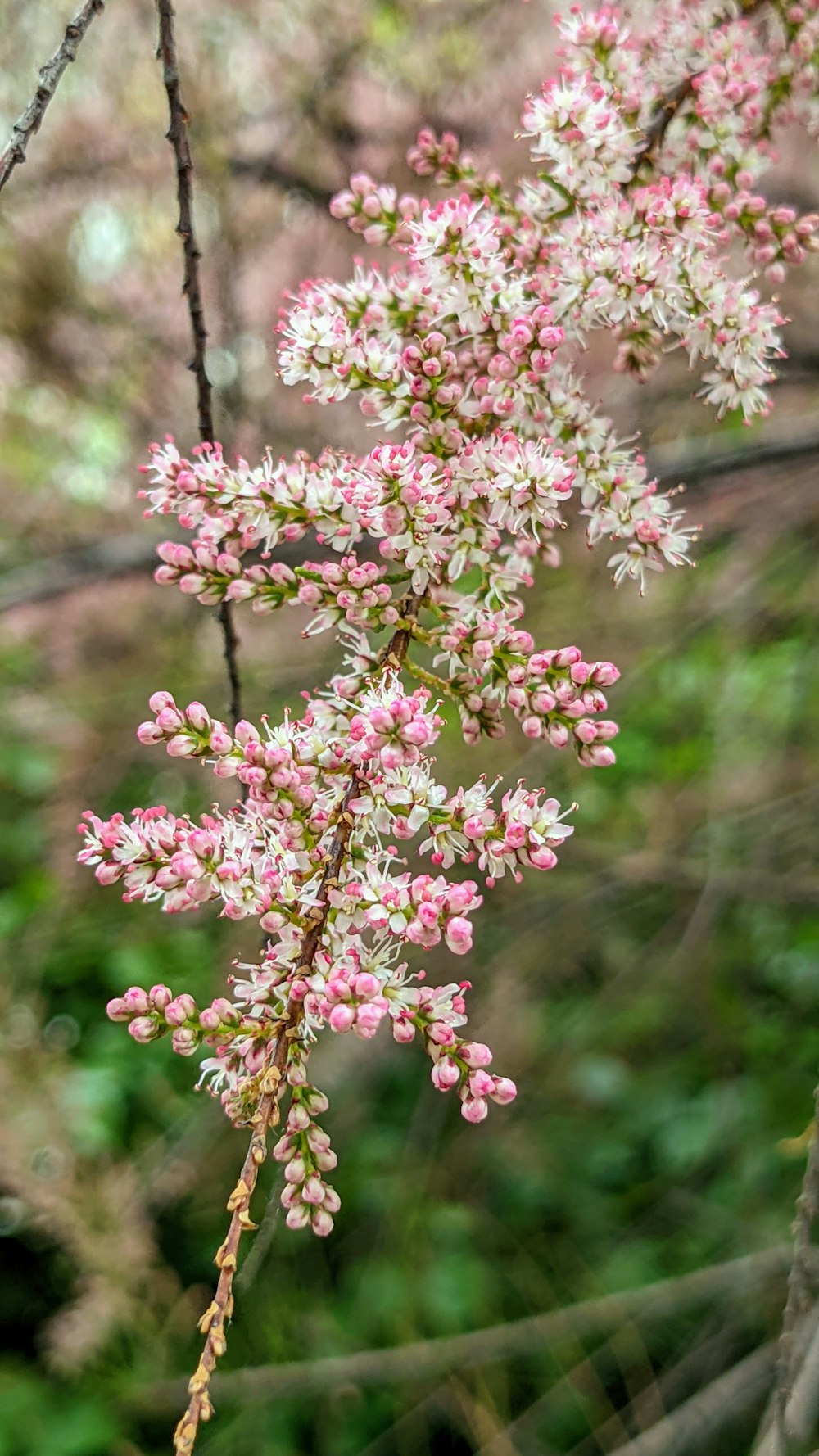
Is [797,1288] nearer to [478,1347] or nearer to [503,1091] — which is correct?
[503,1091]

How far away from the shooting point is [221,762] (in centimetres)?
83

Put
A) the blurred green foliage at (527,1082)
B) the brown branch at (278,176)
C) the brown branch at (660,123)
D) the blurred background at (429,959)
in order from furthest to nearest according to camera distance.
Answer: the brown branch at (278,176)
the blurred green foliage at (527,1082)
the blurred background at (429,959)
the brown branch at (660,123)

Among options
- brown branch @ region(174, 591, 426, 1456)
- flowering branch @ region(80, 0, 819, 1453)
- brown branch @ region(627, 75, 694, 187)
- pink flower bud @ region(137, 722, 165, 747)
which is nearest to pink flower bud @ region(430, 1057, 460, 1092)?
flowering branch @ region(80, 0, 819, 1453)

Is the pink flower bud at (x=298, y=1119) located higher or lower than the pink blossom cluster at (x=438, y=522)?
lower

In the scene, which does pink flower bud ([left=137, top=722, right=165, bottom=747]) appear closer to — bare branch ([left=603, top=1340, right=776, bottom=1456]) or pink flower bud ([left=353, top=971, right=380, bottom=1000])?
pink flower bud ([left=353, top=971, right=380, bottom=1000])

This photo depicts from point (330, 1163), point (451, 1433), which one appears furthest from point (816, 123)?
point (451, 1433)

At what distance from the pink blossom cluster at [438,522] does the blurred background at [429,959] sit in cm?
79

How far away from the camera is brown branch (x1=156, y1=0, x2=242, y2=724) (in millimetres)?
916

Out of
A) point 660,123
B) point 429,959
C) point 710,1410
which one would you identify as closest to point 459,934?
point 660,123

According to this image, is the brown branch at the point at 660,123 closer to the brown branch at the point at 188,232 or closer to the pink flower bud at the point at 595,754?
the brown branch at the point at 188,232

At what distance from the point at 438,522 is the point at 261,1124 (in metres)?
0.46

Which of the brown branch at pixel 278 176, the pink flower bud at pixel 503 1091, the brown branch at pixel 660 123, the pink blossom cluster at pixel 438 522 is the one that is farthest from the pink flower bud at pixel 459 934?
the brown branch at pixel 278 176

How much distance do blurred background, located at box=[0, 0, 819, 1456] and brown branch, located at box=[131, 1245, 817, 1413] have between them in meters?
0.01

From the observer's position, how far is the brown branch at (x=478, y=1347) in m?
2.10
